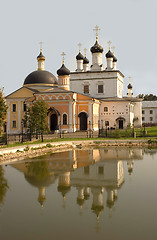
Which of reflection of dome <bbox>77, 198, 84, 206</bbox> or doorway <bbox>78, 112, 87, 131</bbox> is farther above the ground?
doorway <bbox>78, 112, 87, 131</bbox>

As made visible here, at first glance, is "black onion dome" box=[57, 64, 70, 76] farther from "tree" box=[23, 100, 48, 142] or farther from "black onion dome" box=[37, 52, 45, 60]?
"tree" box=[23, 100, 48, 142]

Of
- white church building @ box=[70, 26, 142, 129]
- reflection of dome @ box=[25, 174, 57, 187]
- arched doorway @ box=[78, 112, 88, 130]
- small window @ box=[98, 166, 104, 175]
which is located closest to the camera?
reflection of dome @ box=[25, 174, 57, 187]

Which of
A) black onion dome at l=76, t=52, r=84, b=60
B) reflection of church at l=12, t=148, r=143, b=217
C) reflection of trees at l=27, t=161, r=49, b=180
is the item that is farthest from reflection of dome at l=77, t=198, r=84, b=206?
black onion dome at l=76, t=52, r=84, b=60

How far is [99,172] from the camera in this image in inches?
451

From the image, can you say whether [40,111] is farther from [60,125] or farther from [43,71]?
[43,71]

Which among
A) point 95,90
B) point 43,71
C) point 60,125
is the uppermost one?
point 43,71

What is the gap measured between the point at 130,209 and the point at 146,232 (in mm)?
1276

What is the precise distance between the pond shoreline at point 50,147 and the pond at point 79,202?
3326 millimetres

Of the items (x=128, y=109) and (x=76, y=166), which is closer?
(x=76, y=166)

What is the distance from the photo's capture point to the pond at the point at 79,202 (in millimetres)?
5625

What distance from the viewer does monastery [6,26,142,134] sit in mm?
32688

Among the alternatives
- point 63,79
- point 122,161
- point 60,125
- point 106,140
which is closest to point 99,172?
point 122,161

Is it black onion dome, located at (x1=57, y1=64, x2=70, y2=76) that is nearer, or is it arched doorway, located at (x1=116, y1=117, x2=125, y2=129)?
black onion dome, located at (x1=57, y1=64, x2=70, y2=76)

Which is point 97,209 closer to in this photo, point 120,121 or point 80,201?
point 80,201
